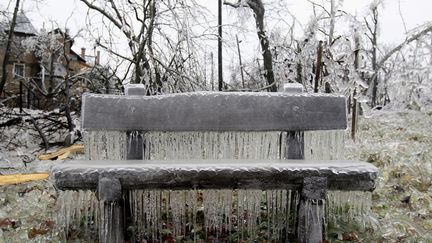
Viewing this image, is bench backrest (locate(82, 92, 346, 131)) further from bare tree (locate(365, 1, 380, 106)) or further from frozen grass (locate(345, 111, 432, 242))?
bare tree (locate(365, 1, 380, 106))

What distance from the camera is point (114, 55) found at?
5609mm

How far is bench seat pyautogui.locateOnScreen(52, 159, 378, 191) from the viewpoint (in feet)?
6.88

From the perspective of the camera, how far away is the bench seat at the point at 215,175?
82.5 inches

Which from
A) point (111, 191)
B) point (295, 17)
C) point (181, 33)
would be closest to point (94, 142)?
point (111, 191)

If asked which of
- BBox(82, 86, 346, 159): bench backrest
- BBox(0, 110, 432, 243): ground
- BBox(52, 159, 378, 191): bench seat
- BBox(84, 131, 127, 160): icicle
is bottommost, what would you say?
BBox(0, 110, 432, 243): ground

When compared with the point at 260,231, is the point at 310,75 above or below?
above

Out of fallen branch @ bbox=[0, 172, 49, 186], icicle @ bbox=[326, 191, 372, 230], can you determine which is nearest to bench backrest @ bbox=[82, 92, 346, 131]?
icicle @ bbox=[326, 191, 372, 230]

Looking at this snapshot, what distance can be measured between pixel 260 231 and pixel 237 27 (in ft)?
10.8

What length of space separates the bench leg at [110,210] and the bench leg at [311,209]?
3.09ft

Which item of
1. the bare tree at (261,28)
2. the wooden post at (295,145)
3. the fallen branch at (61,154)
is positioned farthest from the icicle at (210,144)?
the bare tree at (261,28)

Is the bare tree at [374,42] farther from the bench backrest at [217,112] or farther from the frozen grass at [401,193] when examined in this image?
the bench backrest at [217,112]

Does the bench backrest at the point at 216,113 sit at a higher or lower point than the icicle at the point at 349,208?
higher

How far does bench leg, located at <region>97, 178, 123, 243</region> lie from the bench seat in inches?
1.4

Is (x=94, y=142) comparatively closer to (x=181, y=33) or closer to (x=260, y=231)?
(x=260, y=231)
